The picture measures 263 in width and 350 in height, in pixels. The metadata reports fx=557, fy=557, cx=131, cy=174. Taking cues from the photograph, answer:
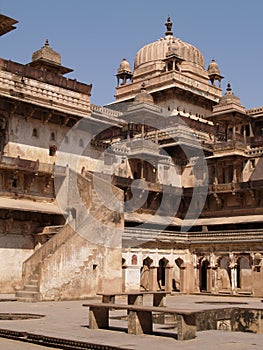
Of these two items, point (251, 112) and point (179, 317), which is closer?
point (179, 317)

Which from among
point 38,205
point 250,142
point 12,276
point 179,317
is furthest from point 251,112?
point 179,317

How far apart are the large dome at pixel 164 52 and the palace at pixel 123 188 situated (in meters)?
3.11

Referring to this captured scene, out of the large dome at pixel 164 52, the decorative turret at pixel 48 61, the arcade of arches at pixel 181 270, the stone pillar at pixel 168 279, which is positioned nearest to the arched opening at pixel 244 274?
the arcade of arches at pixel 181 270

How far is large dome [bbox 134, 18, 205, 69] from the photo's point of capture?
49.1 meters

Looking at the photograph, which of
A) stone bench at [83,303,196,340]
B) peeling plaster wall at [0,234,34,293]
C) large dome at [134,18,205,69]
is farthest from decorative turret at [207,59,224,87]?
stone bench at [83,303,196,340]

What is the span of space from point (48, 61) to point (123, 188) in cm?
893

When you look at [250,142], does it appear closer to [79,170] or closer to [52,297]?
[79,170]

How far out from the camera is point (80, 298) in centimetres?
2225

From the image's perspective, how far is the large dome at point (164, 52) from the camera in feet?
A: 161

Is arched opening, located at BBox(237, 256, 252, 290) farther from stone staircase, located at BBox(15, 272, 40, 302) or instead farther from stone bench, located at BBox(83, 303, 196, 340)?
stone bench, located at BBox(83, 303, 196, 340)

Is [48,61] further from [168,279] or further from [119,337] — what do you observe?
[119,337]

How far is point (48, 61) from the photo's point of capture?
3189 cm

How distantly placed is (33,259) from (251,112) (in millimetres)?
24089

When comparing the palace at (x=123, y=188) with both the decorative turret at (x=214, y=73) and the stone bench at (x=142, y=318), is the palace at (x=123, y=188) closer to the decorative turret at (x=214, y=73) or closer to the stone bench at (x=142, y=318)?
the decorative turret at (x=214, y=73)
